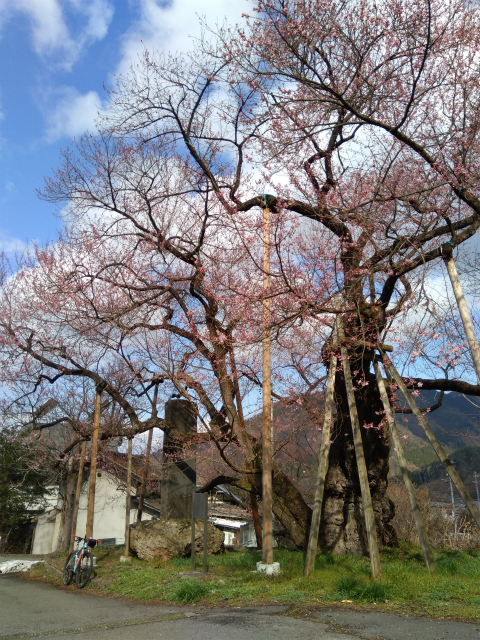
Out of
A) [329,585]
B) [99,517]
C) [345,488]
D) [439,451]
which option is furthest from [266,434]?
[99,517]

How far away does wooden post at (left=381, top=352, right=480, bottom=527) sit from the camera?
729cm

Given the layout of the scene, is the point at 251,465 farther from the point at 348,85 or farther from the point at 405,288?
the point at 348,85

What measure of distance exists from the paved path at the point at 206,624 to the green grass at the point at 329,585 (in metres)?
0.45

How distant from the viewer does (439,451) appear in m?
7.96

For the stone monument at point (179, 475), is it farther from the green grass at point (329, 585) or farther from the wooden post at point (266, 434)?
the wooden post at point (266, 434)

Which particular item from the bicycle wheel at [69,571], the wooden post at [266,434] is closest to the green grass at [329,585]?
the wooden post at [266,434]

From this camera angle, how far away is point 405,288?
949 cm

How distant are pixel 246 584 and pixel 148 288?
23.1 feet

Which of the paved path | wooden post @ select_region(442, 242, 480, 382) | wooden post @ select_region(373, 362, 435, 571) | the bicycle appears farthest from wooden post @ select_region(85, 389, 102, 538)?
wooden post @ select_region(442, 242, 480, 382)

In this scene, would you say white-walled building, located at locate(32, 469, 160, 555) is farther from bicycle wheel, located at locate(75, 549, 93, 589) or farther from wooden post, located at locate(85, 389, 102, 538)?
bicycle wheel, located at locate(75, 549, 93, 589)

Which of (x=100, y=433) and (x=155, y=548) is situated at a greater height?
(x=100, y=433)

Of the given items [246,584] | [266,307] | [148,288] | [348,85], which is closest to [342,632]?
[246,584]

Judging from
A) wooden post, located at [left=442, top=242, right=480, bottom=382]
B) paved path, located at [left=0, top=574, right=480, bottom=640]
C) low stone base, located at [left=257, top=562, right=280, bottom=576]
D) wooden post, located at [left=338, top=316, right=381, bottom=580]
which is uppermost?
wooden post, located at [left=442, top=242, right=480, bottom=382]

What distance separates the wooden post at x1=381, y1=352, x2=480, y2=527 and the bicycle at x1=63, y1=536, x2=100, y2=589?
703 centimetres
